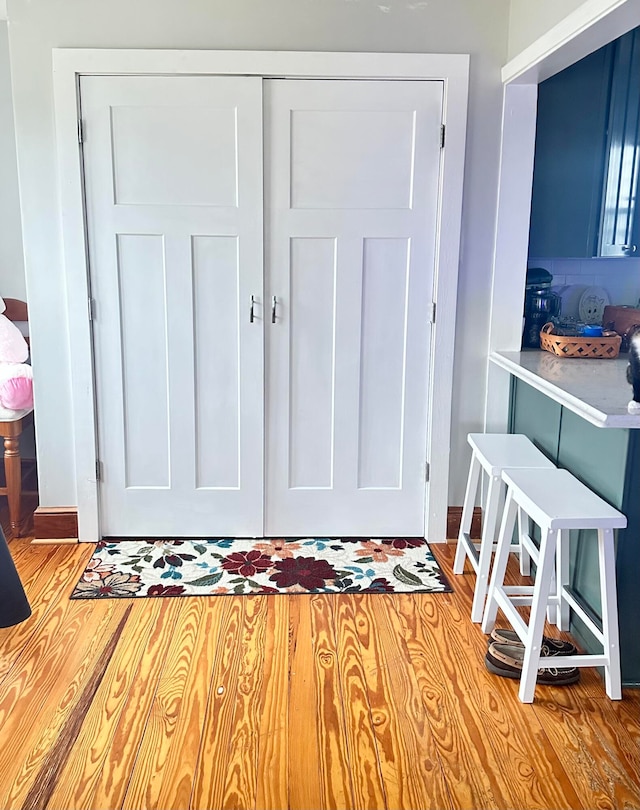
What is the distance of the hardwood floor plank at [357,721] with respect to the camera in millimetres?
1821

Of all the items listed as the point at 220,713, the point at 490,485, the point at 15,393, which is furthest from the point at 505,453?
the point at 15,393

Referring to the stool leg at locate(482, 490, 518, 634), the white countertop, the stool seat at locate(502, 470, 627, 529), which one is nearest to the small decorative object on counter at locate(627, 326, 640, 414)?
the white countertop

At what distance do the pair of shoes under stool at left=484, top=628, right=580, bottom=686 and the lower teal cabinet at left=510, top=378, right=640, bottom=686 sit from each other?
14cm

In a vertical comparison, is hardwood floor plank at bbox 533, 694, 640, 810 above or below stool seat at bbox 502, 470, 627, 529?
below

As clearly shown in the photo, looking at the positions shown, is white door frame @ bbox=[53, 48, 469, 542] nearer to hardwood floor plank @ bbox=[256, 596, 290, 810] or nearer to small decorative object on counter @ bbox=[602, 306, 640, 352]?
small decorative object on counter @ bbox=[602, 306, 640, 352]

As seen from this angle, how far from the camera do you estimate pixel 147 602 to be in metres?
2.74

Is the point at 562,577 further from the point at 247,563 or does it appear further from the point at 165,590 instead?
the point at 165,590

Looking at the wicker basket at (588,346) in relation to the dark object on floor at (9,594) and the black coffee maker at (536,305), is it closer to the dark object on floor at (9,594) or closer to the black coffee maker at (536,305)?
the black coffee maker at (536,305)

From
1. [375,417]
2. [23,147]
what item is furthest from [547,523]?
[23,147]

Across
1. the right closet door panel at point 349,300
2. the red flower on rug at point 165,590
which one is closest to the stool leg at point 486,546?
the right closet door panel at point 349,300

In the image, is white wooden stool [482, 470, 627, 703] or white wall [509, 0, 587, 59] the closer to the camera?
white wooden stool [482, 470, 627, 703]

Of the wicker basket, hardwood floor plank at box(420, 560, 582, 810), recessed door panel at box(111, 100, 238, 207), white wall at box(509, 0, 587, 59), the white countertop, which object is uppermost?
white wall at box(509, 0, 587, 59)

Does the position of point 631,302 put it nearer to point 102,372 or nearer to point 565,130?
point 565,130

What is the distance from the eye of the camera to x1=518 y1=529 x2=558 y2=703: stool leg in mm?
2104
